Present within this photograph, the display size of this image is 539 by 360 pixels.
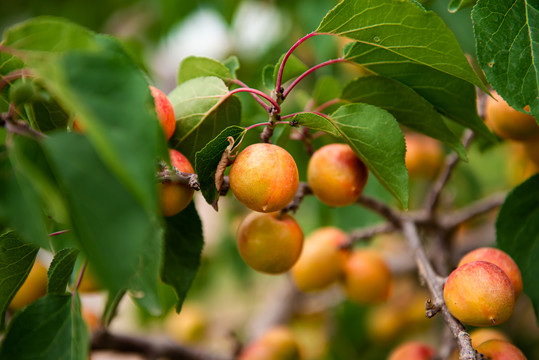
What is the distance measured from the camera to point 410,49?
0.56m

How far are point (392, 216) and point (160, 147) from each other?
55cm

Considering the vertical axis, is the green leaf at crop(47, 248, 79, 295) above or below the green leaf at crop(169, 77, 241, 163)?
below

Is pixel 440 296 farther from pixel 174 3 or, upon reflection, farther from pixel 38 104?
pixel 174 3

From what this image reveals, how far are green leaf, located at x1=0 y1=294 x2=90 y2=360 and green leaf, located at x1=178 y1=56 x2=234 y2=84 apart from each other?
0.33 m

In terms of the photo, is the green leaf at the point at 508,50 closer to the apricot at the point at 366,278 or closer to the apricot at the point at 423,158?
the apricot at the point at 366,278

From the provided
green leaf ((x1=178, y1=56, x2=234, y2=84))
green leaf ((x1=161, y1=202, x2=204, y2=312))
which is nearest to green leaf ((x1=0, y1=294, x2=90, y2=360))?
green leaf ((x1=161, y1=202, x2=204, y2=312))

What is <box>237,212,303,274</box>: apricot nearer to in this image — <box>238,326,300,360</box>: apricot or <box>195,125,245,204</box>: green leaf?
<box>195,125,245,204</box>: green leaf

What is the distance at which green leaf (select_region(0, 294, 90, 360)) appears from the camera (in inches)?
19.2

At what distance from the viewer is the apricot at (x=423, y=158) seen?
128 cm

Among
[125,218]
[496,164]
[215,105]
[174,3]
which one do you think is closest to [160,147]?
[125,218]

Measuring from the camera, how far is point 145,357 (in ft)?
3.10

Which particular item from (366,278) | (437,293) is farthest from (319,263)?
(437,293)

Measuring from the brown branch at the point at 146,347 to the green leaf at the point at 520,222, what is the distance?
590 millimetres

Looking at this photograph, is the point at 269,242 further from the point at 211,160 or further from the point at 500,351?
the point at 500,351
